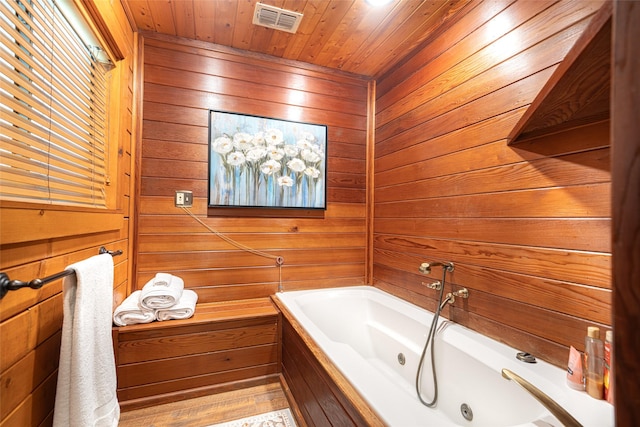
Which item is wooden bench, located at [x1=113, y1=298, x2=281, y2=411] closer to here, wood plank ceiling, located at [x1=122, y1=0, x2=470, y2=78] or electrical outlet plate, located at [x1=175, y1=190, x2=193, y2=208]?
electrical outlet plate, located at [x1=175, y1=190, x2=193, y2=208]

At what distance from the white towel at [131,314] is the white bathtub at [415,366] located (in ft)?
2.80

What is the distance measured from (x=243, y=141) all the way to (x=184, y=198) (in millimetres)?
616

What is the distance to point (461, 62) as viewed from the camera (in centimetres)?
162

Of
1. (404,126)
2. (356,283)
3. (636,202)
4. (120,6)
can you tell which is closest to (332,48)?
(404,126)

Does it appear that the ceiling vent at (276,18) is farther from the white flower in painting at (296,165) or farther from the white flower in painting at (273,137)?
the white flower in painting at (296,165)

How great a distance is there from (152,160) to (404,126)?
1886mm

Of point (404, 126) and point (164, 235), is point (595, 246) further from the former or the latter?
point (164, 235)

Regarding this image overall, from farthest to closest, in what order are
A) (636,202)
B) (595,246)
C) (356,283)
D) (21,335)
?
(356,283) → (595,246) → (21,335) → (636,202)

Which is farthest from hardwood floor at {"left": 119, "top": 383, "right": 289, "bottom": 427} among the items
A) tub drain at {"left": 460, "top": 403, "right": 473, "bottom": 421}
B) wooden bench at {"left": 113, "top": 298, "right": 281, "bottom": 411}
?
tub drain at {"left": 460, "top": 403, "right": 473, "bottom": 421}

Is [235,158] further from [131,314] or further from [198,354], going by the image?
[198,354]

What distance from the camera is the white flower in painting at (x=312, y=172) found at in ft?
7.51

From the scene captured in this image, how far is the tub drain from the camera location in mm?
1272

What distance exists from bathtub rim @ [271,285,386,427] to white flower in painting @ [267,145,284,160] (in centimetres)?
126

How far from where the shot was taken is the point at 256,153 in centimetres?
214
